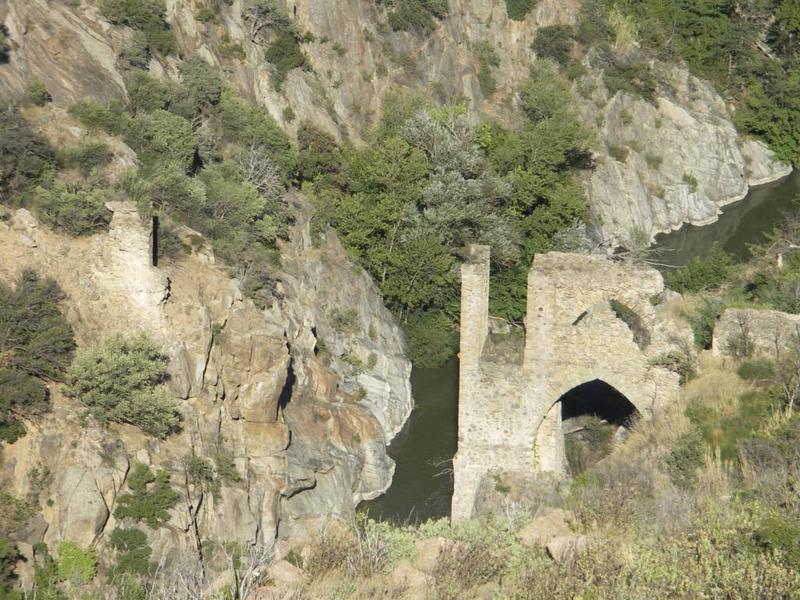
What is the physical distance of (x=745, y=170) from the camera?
59844 mm

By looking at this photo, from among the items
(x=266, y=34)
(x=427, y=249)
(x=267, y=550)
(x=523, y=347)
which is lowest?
(x=267, y=550)

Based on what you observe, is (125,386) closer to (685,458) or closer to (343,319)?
(685,458)

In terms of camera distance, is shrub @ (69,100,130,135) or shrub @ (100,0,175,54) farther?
shrub @ (100,0,175,54)

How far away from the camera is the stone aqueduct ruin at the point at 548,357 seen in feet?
71.6

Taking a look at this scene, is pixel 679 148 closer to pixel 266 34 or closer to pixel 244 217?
pixel 266 34

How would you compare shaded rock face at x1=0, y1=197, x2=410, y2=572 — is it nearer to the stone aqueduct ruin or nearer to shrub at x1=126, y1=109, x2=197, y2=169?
the stone aqueduct ruin

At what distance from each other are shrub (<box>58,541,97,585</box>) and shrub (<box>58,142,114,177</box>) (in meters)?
11.9

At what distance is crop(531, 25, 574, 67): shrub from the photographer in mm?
57906

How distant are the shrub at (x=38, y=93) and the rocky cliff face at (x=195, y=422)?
651cm

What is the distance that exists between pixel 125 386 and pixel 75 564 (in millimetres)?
4214

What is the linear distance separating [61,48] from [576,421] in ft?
66.0

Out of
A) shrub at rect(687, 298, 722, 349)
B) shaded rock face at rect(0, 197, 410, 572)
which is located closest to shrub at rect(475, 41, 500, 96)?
shaded rock face at rect(0, 197, 410, 572)

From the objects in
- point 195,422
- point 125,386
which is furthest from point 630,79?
point 125,386

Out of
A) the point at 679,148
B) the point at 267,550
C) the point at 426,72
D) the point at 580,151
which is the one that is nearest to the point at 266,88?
the point at 426,72
